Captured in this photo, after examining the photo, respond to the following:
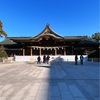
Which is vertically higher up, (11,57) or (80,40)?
(80,40)

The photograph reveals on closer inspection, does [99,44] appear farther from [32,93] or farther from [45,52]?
[32,93]

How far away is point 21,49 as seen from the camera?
41344mm

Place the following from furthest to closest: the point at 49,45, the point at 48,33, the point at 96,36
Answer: the point at 96,36
the point at 48,33
the point at 49,45

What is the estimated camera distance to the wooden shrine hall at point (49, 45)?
128ft

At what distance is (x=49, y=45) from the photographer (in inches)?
1578

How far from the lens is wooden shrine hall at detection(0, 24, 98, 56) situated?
39.1 m

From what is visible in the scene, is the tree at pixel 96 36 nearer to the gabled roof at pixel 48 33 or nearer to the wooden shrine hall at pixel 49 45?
the wooden shrine hall at pixel 49 45

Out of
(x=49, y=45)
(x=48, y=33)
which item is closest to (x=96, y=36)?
(x=48, y=33)

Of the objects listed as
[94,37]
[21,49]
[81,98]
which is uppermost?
[94,37]

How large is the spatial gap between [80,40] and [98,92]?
31.5 meters

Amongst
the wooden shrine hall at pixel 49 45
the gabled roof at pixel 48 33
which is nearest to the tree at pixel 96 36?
the wooden shrine hall at pixel 49 45

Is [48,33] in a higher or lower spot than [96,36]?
lower

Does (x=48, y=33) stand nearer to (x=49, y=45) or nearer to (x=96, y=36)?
(x=49, y=45)

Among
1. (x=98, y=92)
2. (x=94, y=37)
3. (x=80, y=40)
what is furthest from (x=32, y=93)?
(x=94, y=37)
